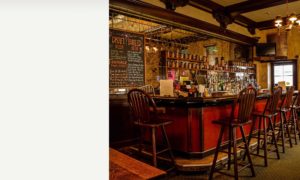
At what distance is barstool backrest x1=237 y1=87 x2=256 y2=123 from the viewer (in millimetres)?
2711

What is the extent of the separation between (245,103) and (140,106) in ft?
4.13

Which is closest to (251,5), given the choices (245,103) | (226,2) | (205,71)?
(226,2)

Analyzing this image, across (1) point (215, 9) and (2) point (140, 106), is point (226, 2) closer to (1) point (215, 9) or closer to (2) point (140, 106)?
(1) point (215, 9)

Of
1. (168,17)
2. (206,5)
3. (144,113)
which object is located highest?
(206,5)

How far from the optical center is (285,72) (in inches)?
353

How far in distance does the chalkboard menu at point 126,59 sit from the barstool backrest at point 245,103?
2.25 metres

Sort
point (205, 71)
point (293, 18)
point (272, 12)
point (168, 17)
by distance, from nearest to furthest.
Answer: point (293, 18) → point (168, 17) → point (205, 71) → point (272, 12)

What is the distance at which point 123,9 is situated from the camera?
411 centimetres

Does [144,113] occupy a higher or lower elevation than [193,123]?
higher

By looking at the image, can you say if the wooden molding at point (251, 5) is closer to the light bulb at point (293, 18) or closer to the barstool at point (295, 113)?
the light bulb at point (293, 18)

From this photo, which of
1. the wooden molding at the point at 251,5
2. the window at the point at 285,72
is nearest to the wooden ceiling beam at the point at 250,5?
the wooden molding at the point at 251,5

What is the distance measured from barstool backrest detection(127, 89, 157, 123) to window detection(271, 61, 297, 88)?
7.76 metres
